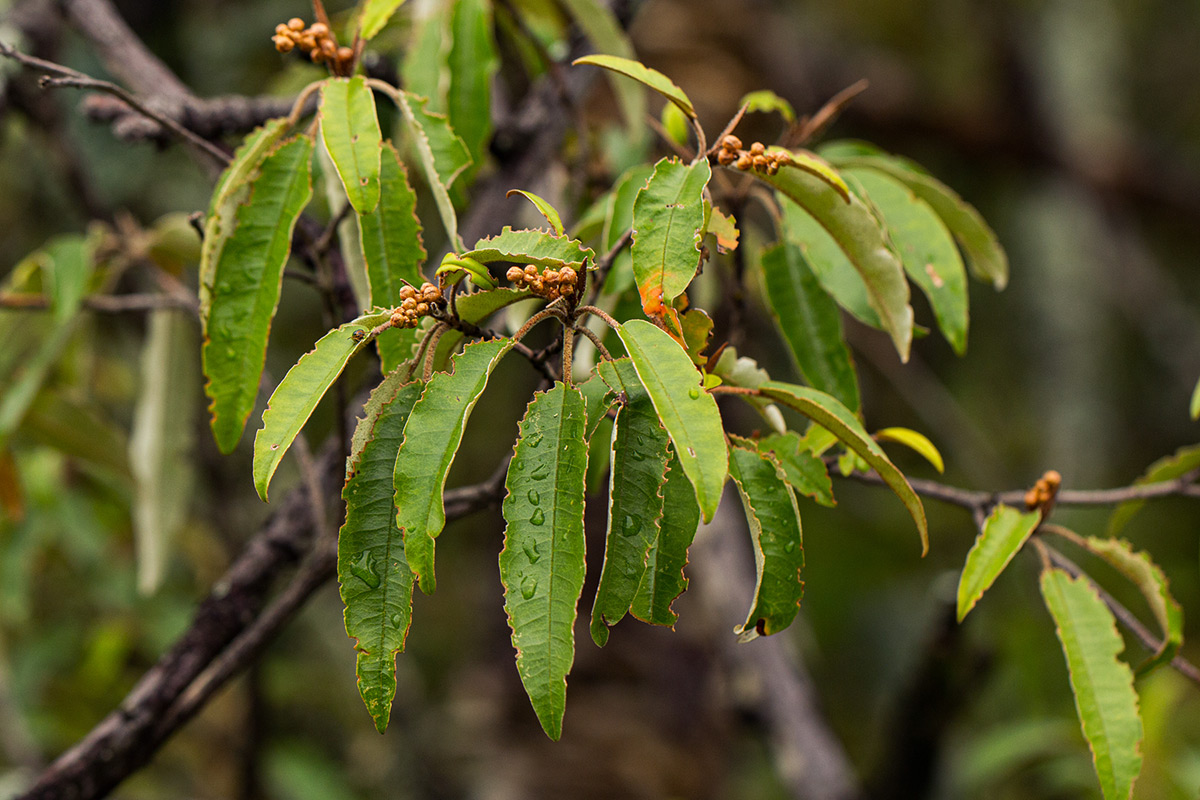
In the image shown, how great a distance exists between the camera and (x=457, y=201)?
0.82m

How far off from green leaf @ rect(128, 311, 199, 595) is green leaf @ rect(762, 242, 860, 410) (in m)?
0.80

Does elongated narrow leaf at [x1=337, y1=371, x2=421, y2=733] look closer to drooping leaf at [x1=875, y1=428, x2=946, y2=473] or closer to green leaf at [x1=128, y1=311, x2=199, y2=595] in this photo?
drooping leaf at [x1=875, y1=428, x2=946, y2=473]

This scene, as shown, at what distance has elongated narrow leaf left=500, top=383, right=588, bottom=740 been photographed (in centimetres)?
51

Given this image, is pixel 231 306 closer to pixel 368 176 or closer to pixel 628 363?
pixel 368 176

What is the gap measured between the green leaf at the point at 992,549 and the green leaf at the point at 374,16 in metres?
0.65

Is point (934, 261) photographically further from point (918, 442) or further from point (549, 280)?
point (549, 280)

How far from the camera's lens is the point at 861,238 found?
0.70m

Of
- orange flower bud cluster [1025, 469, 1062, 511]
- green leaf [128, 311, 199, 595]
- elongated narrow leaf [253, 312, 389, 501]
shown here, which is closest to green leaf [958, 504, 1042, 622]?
orange flower bud cluster [1025, 469, 1062, 511]

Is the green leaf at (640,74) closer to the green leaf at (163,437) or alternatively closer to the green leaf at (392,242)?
the green leaf at (392,242)

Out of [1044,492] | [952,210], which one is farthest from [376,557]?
[952,210]

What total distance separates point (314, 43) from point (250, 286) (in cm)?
21

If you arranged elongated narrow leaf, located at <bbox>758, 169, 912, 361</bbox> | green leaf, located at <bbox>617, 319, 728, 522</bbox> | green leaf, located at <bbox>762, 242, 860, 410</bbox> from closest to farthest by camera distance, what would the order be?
green leaf, located at <bbox>617, 319, 728, 522</bbox> < elongated narrow leaf, located at <bbox>758, 169, 912, 361</bbox> < green leaf, located at <bbox>762, 242, 860, 410</bbox>

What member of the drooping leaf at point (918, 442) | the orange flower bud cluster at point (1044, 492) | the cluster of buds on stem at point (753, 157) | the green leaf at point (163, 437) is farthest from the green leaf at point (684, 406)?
the green leaf at point (163, 437)

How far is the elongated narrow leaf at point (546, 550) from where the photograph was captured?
508mm
